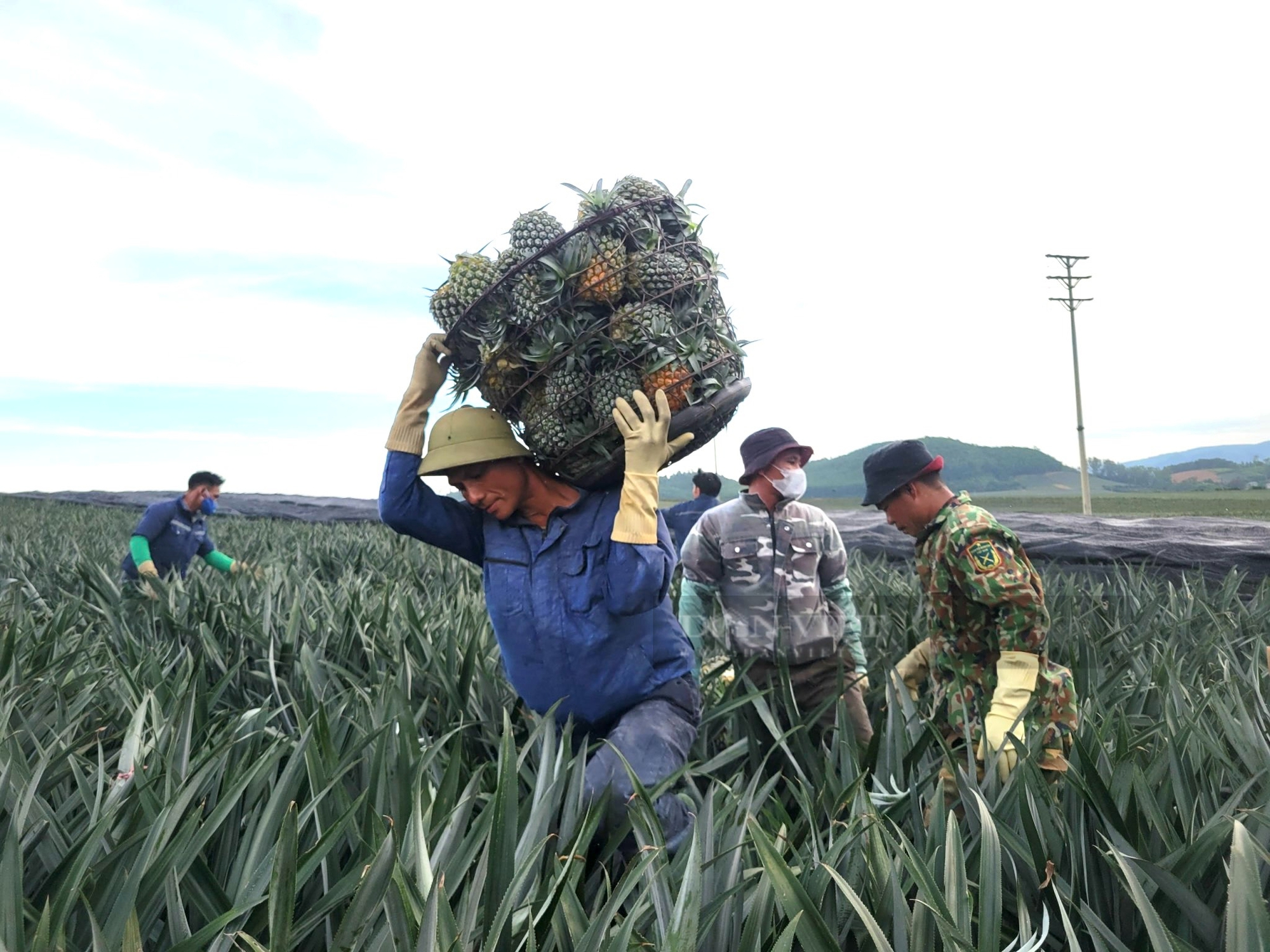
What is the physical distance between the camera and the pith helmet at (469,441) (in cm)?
224

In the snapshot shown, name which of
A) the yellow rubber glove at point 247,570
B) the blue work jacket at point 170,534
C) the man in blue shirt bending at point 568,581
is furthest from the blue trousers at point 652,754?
the blue work jacket at point 170,534

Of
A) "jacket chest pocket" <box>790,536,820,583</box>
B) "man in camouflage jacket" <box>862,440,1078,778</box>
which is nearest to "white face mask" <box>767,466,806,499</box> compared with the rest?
"jacket chest pocket" <box>790,536,820,583</box>

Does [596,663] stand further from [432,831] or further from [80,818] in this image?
[80,818]

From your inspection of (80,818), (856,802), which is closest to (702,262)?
(856,802)

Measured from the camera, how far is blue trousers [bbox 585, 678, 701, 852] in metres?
2.10

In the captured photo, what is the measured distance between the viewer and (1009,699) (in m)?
2.33

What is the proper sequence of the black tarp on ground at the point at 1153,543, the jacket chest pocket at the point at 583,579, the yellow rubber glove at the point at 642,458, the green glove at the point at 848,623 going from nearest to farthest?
1. the yellow rubber glove at the point at 642,458
2. the jacket chest pocket at the point at 583,579
3. the green glove at the point at 848,623
4. the black tarp on ground at the point at 1153,543

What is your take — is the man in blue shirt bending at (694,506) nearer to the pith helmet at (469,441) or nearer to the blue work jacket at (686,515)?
the blue work jacket at (686,515)

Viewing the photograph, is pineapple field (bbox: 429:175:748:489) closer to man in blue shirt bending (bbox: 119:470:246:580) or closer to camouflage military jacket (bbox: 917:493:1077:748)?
camouflage military jacket (bbox: 917:493:1077:748)

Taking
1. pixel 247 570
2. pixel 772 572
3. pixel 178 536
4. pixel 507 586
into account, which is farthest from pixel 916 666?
pixel 178 536

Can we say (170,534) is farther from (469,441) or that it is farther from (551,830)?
(551,830)

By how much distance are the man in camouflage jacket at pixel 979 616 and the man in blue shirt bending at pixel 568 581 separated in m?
0.73

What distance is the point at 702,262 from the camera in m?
2.20

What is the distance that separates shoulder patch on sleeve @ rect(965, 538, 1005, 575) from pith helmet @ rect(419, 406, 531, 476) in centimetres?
119
